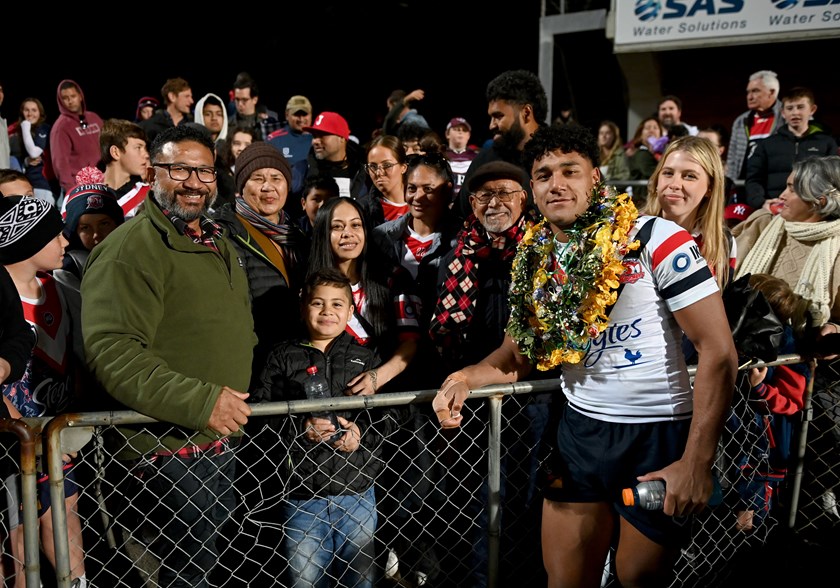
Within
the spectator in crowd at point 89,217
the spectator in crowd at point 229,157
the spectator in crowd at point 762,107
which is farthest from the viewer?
the spectator in crowd at point 762,107

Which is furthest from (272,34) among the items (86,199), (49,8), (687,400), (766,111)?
(687,400)

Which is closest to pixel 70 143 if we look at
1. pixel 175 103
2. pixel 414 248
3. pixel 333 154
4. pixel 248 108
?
pixel 175 103

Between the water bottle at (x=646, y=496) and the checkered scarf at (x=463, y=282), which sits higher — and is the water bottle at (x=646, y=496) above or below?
below

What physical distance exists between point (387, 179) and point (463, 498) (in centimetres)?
230

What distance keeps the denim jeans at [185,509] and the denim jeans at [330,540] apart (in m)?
0.30

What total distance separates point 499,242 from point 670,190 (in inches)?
32.9

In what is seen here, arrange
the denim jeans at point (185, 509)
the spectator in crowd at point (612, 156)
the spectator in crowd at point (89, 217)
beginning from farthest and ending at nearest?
1. the spectator in crowd at point (612, 156)
2. the spectator in crowd at point (89, 217)
3. the denim jeans at point (185, 509)

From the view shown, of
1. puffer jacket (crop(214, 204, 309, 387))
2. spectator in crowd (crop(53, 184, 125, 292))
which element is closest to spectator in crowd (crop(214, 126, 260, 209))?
spectator in crowd (crop(53, 184, 125, 292))

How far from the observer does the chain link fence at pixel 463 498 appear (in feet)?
8.84

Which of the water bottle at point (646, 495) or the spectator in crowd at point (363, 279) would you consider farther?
the spectator in crowd at point (363, 279)

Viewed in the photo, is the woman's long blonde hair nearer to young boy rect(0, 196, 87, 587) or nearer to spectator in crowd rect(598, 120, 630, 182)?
young boy rect(0, 196, 87, 587)

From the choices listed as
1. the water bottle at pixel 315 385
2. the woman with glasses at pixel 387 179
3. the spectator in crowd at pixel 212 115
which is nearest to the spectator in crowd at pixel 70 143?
the spectator in crowd at pixel 212 115

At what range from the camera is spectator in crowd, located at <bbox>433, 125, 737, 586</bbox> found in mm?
2082

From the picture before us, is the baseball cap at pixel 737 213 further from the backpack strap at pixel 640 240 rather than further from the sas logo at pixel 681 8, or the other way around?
the backpack strap at pixel 640 240
